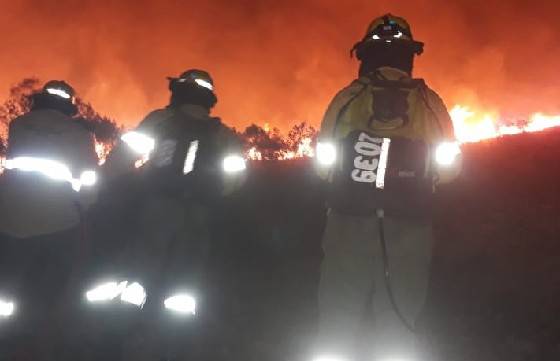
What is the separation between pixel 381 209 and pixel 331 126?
0.92m

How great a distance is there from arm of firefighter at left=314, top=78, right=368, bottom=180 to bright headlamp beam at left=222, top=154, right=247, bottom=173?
3.53 feet

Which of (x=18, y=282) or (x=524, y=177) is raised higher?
(x=524, y=177)

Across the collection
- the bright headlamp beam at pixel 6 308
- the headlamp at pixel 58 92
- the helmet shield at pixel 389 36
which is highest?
the helmet shield at pixel 389 36

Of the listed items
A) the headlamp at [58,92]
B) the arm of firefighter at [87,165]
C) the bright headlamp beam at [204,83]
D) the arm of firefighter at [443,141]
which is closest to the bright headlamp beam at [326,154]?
the arm of firefighter at [443,141]

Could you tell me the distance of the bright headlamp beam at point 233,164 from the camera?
4809 mm

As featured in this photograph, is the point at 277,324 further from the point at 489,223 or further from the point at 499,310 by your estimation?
the point at 489,223

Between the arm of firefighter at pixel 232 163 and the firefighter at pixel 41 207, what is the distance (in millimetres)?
1698

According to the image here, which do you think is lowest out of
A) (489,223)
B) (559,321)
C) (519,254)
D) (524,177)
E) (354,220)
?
(559,321)

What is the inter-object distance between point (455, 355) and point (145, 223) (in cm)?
344

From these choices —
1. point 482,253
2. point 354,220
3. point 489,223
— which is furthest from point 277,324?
point 489,223

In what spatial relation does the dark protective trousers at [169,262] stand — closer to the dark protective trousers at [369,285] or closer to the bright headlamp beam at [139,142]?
the bright headlamp beam at [139,142]

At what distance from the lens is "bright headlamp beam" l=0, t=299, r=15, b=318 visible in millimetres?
4508

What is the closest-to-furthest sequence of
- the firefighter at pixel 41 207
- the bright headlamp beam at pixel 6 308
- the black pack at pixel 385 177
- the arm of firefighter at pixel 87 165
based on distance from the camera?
the black pack at pixel 385 177, the bright headlamp beam at pixel 6 308, the firefighter at pixel 41 207, the arm of firefighter at pixel 87 165

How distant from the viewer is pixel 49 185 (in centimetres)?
487
